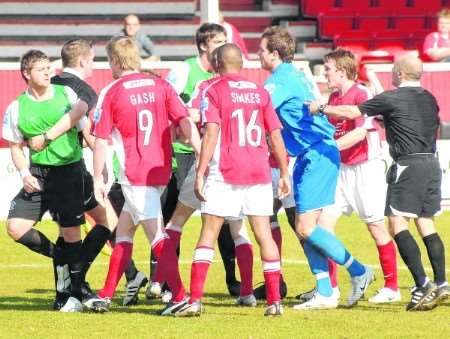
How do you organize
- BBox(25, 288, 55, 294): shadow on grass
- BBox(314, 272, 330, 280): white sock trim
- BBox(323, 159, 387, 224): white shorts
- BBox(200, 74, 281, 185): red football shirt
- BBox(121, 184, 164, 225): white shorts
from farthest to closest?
BBox(25, 288, 55, 294): shadow on grass
BBox(323, 159, 387, 224): white shorts
BBox(314, 272, 330, 280): white sock trim
BBox(121, 184, 164, 225): white shorts
BBox(200, 74, 281, 185): red football shirt

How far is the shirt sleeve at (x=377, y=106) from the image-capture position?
1009 centimetres

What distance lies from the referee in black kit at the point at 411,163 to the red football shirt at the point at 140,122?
1.47m

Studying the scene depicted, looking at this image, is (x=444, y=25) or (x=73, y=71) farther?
(x=444, y=25)

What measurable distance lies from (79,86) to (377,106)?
2244mm

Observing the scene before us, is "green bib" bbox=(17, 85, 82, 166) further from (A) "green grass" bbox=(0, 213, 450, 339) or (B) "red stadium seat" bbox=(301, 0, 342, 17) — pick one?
(B) "red stadium seat" bbox=(301, 0, 342, 17)

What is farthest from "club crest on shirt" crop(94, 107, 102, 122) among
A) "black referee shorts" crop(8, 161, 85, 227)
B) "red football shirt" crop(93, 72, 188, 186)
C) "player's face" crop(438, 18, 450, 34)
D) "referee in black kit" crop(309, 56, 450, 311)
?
"player's face" crop(438, 18, 450, 34)

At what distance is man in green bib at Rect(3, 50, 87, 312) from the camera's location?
10.2m

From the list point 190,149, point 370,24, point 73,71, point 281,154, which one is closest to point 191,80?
point 190,149

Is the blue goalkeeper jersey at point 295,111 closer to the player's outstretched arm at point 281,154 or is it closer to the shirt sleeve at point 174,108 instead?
the player's outstretched arm at point 281,154

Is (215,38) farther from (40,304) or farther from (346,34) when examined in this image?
(346,34)

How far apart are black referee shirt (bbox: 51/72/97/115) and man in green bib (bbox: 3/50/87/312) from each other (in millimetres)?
137

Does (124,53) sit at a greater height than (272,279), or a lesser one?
greater

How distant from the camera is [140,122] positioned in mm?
9812

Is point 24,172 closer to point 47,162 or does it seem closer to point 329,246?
point 47,162
